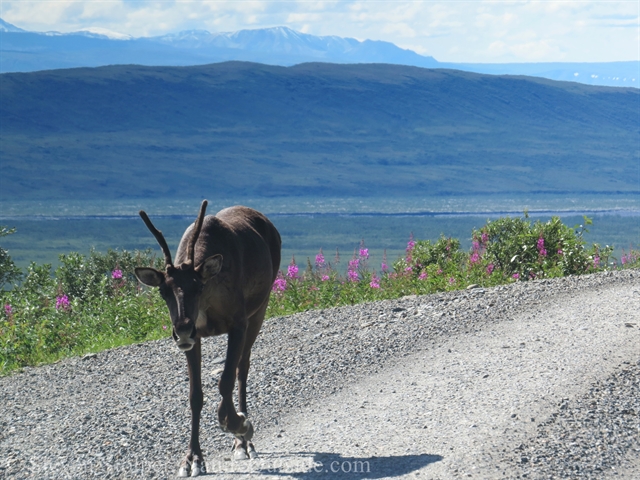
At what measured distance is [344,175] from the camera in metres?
170

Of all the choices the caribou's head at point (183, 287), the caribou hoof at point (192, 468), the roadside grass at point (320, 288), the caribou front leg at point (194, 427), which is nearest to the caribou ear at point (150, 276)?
the caribou's head at point (183, 287)

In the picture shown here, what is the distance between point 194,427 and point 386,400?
208 centimetres

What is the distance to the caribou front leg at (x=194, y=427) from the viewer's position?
6.65 m

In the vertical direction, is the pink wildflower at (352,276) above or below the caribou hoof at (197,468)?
below

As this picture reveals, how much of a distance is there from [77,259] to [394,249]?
47.9 meters

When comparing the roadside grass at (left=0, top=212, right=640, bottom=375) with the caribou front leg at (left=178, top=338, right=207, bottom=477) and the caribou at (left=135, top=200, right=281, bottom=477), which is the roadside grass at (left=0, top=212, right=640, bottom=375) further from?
the caribou front leg at (left=178, top=338, right=207, bottom=477)

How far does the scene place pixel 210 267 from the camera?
6.13 meters

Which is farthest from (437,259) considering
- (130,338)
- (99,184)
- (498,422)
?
(99,184)

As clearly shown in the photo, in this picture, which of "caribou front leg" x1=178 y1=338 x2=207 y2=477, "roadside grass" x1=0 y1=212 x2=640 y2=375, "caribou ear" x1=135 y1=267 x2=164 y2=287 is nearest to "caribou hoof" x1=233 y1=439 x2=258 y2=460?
"caribou front leg" x1=178 y1=338 x2=207 y2=477

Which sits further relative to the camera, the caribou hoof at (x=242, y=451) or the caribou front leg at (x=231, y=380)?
the caribou hoof at (x=242, y=451)

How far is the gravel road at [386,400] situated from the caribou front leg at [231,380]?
1.24 ft

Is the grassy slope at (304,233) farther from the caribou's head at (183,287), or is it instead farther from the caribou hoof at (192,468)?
the caribou's head at (183,287)

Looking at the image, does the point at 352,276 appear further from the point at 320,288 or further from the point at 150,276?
the point at 150,276

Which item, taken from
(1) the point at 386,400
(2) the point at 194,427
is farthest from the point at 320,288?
(2) the point at 194,427
